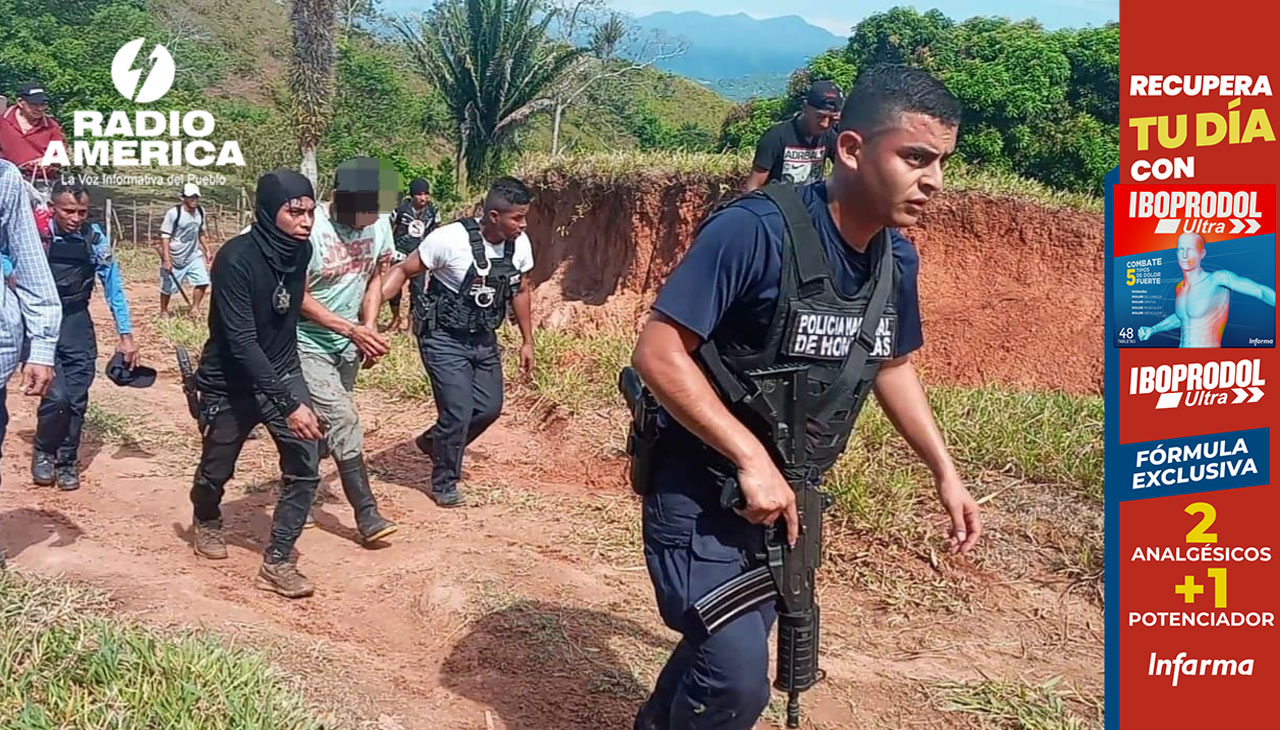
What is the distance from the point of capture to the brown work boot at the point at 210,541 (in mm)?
4836

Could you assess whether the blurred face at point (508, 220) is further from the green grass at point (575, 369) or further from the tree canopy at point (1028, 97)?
the tree canopy at point (1028, 97)

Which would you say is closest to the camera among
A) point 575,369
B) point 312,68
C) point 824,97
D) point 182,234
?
point 824,97

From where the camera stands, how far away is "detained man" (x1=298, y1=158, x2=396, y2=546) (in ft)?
16.0

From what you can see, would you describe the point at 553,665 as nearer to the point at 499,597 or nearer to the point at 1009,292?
the point at 499,597

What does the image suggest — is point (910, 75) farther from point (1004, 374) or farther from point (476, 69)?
point (476, 69)

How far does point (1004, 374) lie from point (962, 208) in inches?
60.8

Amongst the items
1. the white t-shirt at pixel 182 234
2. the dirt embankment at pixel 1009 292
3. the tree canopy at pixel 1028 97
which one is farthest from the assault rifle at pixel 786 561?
the tree canopy at pixel 1028 97

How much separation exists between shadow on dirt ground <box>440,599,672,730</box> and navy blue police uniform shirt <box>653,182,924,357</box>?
1.69 metres

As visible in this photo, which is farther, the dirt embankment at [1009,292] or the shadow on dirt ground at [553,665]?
the dirt embankment at [1009,292]

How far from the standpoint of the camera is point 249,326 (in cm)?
423

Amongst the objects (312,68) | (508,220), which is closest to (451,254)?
(508,220)

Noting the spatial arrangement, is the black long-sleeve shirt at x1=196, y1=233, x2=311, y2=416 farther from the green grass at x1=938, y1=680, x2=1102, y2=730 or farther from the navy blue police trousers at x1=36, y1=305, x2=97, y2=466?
the green grass at x1=938, y1=680, x2=1102, y2=730

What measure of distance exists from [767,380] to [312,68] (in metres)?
15.7

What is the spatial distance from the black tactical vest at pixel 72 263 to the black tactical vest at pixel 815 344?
14.2 ft
